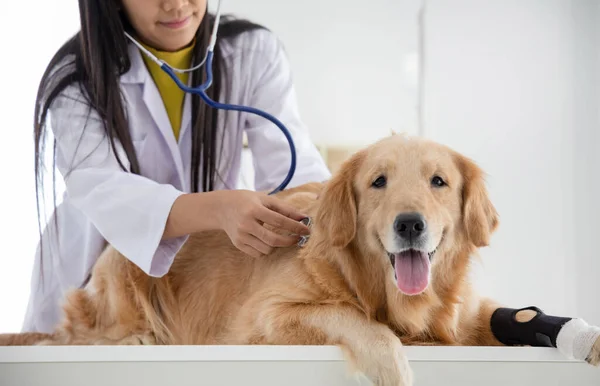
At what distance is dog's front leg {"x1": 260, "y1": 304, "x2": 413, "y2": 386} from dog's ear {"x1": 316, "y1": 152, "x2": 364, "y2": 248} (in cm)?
13

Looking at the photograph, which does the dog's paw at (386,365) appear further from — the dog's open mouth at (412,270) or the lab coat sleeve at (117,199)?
the lab coat sleeve at (117,199)

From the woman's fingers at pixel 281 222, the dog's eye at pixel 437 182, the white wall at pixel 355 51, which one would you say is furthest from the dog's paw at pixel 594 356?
the white wall at pixel 355 51

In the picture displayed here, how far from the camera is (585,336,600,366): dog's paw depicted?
98 centimetres

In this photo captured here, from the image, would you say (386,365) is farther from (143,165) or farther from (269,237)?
(143,165)

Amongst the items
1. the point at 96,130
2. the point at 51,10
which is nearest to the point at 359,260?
the point at 96,130

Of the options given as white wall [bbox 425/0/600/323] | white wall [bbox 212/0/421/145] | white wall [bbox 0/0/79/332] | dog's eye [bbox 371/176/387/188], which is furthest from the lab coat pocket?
white wall [bbox 212/0/421/145]

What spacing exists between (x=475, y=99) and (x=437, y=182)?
2415mm

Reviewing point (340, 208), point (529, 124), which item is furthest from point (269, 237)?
point (529, 124)

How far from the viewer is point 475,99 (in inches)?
138

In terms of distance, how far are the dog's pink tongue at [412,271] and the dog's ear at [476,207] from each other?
0.15 meters

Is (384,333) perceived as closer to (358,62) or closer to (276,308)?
(276,308)

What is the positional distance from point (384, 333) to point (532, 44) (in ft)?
9.03

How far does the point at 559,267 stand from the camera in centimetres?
322

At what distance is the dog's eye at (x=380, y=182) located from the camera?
4.08ft
